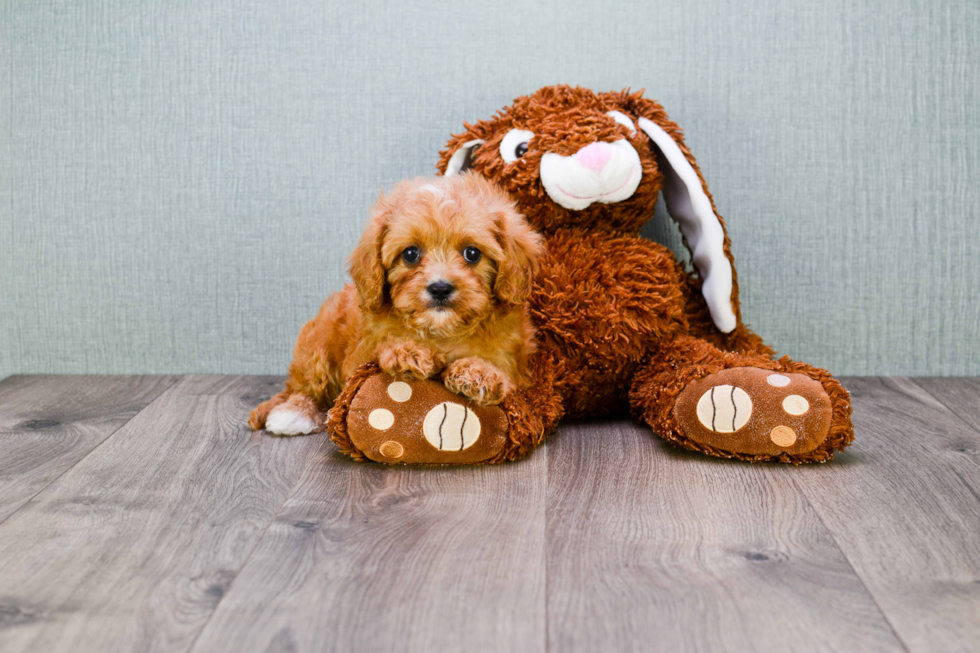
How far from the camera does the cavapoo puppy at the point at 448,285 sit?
1.65 meters

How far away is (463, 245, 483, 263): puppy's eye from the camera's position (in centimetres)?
168

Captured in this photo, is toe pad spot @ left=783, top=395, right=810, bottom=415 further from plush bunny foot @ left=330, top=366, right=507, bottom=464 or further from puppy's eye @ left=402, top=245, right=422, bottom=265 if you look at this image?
puppy's eye @ left=402, top=245, right=422, bottom=265

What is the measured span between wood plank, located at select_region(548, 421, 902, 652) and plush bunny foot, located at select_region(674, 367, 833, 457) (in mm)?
48

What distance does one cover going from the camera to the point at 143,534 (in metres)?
1.38

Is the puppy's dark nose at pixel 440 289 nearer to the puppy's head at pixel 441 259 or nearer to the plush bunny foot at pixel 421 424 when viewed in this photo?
the puppy's head at pixel 441 259

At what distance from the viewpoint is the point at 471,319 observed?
167 centimetres

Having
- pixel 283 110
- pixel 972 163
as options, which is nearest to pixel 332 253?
pixel 283 110

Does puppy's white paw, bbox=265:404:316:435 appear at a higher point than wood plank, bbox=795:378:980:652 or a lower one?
higher

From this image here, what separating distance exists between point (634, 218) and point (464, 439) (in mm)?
756

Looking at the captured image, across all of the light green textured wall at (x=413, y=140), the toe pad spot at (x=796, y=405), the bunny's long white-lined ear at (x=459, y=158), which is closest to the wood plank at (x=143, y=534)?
the light green textured wall at (x=413, y=140)

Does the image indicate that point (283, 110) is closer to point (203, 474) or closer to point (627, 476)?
point (203, 474)

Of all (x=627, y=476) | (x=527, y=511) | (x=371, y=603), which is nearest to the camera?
(x=371, y=603)

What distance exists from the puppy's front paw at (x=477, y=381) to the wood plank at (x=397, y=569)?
0.51ft

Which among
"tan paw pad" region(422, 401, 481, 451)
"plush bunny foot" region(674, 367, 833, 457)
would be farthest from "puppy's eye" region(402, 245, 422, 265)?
"plush bunny foot" region(674, 367, 833, 457)
